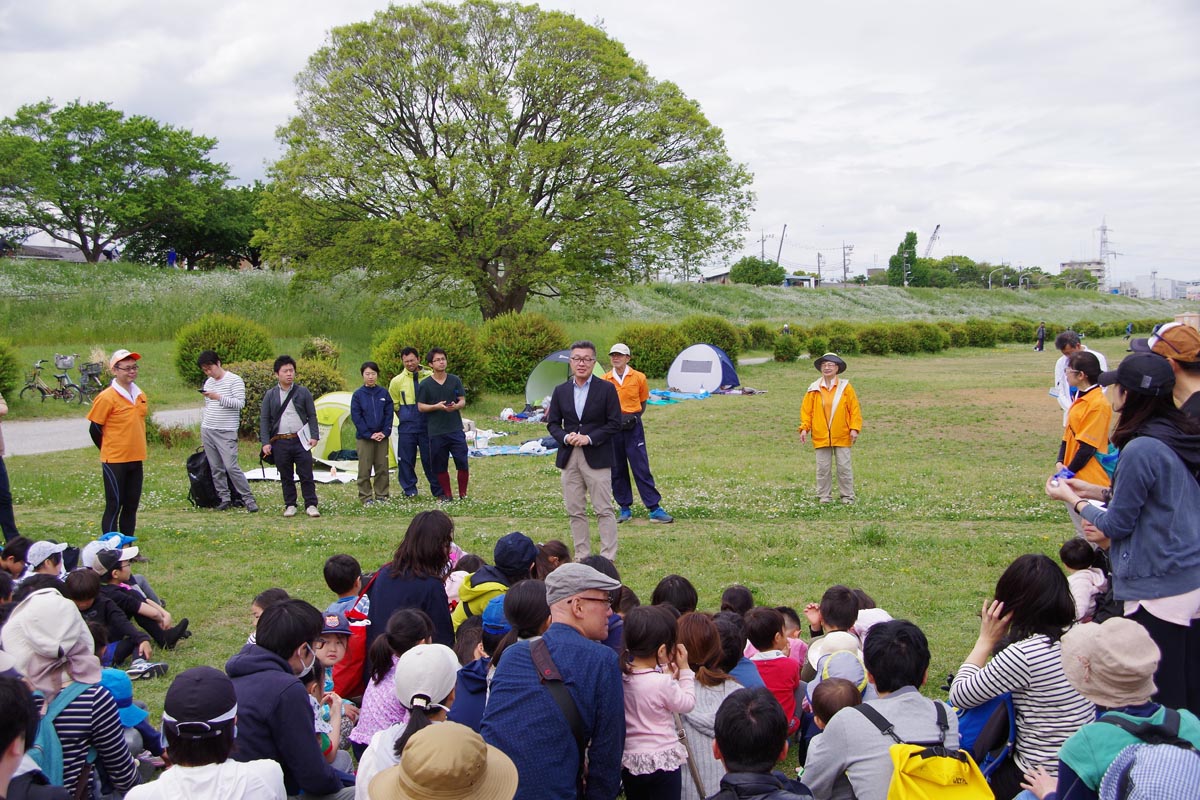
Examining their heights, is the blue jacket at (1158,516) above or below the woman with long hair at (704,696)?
above

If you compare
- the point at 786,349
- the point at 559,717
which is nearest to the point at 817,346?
the point at 786,349

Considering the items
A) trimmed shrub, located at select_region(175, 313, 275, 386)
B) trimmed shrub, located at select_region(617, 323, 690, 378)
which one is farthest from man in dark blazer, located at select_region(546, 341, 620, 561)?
trimmed shrub, located at select_region(617, 323, 690, 378)

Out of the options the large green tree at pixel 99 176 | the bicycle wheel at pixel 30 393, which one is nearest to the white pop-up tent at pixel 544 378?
the bicycle wheel at pixel 30 393

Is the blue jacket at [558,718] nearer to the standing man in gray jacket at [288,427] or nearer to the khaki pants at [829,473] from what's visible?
the standing man in gray jacket at [288,427]

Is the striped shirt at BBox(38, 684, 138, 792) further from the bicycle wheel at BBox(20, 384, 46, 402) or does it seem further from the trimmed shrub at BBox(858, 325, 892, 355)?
the trimmed shrub at BBox(858, 325, 892, 355)

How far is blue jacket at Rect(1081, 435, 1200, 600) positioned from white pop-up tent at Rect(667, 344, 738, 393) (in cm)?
2229

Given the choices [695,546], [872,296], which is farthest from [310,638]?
[872,296]

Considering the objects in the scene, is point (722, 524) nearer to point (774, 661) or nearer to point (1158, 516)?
point (774, 661)

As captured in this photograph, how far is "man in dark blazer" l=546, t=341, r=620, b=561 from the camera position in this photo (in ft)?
25.4

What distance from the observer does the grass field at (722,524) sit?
23.1ft

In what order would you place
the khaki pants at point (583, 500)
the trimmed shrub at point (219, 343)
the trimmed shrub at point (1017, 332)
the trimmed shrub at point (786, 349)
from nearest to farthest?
the khaki pants at point (583, 500)
the trimmed shrub at point (219, 343)
the trimmed shrub at point (786, 349)
the trimmed shrub at point (1017, 332)

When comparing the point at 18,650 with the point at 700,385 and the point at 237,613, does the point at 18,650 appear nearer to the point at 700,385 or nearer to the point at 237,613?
the point at 237,613

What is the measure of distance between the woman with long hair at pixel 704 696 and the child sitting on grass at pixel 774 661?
0.52 metres

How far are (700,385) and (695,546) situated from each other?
18.2 m
